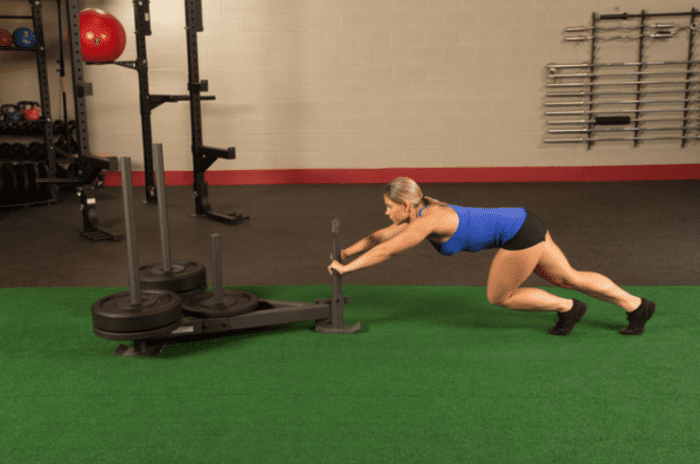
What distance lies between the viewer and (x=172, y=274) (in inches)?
109

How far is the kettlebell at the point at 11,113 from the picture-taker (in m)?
6.53

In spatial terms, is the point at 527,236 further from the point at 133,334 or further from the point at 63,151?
the point at 63,151

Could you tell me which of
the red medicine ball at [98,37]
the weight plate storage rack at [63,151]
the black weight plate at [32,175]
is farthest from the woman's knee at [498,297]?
the black weight plate at [32,175]

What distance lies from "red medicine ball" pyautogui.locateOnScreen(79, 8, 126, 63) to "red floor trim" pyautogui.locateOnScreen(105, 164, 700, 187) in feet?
7.22

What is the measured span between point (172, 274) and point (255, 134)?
4.93 metres

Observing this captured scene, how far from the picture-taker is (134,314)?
226 centimetres

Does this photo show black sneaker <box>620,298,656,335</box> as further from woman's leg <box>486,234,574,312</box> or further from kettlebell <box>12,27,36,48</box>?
kettlebell <box>12,27,36,48</box>

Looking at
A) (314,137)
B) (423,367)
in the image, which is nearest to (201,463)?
(423,367)

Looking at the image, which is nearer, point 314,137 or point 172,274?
point 172,274

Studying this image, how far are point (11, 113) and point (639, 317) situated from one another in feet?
21.5

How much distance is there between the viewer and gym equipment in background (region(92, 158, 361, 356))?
2256 mm

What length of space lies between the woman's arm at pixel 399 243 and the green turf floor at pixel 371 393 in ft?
1.24

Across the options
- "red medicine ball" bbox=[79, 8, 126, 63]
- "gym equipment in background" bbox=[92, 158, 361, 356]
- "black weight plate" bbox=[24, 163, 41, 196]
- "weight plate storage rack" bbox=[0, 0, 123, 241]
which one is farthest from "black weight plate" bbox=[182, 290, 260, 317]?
"black weight plate" bbox=[24, 163, 41, 196]

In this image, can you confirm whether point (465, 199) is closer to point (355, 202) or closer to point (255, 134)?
point (355, 202)
